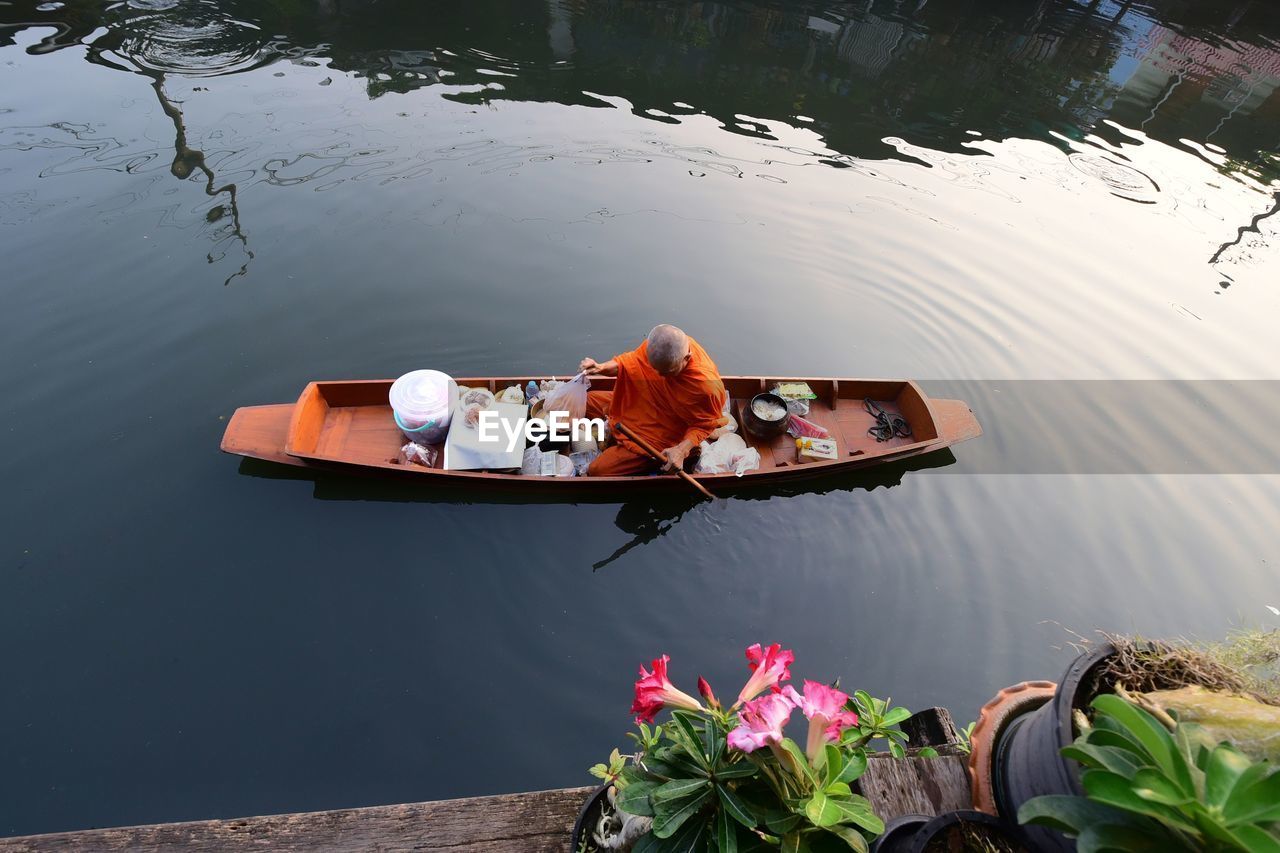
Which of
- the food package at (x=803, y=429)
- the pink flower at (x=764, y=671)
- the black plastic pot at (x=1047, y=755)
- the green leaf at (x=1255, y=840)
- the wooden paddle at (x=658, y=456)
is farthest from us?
the food package at (x=803, y=429)

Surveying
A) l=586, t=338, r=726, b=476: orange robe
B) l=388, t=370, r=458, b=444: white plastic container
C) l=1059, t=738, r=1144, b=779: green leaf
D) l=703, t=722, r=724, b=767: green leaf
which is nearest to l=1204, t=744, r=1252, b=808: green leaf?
l=1059, t=738, r=1144, b=779: green leaf

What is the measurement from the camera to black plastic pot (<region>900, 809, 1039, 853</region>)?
176 cm

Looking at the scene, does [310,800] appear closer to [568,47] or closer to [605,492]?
[605,492]

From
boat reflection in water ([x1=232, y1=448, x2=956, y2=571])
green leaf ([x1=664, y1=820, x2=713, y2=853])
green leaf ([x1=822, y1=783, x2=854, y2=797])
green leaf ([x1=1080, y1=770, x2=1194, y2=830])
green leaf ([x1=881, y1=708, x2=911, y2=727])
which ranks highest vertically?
green leaf ([x1=1080, y1=770, x2=1194, y2=830])

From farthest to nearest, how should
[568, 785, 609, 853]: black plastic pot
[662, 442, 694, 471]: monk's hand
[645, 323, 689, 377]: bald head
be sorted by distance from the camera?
[662, 442, 694, 471]: monk's hand < [645, 323, 689, 377]: bald head < [568, 785, 609, 853]: black plastic pot

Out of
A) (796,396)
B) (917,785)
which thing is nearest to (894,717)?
(917,785)

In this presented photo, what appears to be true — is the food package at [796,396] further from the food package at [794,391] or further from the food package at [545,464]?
the food package at [545,464]

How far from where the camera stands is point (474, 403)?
611cm

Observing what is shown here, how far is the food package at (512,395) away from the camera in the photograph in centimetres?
623

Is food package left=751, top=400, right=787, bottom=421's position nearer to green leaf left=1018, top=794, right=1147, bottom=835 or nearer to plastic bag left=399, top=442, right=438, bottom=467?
plastic bag left=399, top=442, right=438, bottom=467

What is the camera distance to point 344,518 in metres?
5.86

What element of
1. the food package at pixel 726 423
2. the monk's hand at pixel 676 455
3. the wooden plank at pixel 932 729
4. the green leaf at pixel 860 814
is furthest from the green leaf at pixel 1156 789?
the food package at pixel 726 423

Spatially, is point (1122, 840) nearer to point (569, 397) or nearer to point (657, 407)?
point (657, 407)

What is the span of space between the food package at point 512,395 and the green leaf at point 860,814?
502 centimetres
